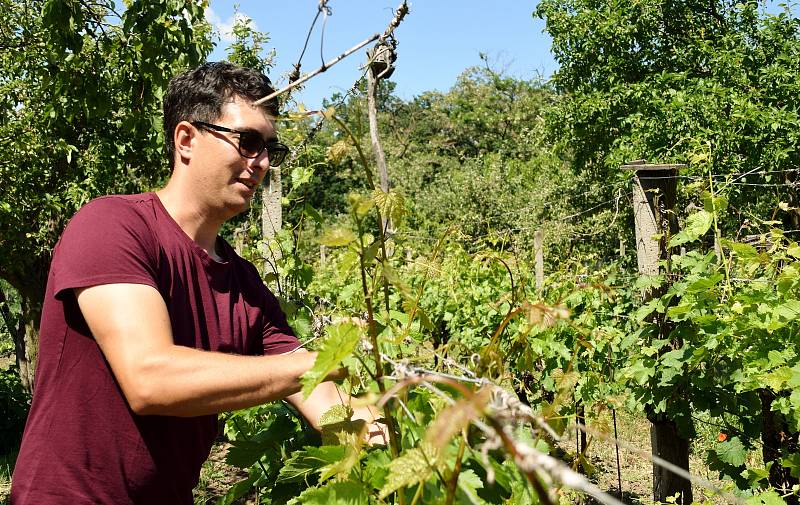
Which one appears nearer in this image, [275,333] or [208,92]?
[208,92]

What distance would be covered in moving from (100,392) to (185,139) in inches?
23.5

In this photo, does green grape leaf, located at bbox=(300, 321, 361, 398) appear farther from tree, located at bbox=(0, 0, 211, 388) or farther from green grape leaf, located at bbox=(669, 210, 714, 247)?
tree, located at bbox=(0, 0, 211, 388)

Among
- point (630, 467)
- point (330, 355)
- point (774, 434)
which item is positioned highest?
point (330, 355)

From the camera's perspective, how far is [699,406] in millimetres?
3379

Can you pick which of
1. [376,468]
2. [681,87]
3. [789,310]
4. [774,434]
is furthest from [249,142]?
[681,87]

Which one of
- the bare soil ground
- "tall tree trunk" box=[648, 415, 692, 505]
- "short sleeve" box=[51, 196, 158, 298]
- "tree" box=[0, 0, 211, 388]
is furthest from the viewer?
"tree" box=[0, 0, 211, 388]

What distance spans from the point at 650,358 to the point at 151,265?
2.55 meters

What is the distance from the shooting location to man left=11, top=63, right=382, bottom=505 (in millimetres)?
1293

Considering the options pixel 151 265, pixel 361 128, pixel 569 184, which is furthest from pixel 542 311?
pixel 569 184

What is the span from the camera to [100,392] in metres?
1.55

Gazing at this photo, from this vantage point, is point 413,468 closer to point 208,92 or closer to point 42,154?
point 208,92

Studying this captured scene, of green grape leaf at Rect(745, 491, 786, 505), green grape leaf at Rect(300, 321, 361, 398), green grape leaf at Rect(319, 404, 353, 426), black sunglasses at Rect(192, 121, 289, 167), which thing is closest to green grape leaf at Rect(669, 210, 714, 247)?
green grape leaf at Rect(745, 491, 786, 505)

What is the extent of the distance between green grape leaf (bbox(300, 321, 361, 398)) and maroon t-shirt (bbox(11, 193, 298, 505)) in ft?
1.77

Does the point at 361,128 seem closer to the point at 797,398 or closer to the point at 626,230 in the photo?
the point at 797,398
